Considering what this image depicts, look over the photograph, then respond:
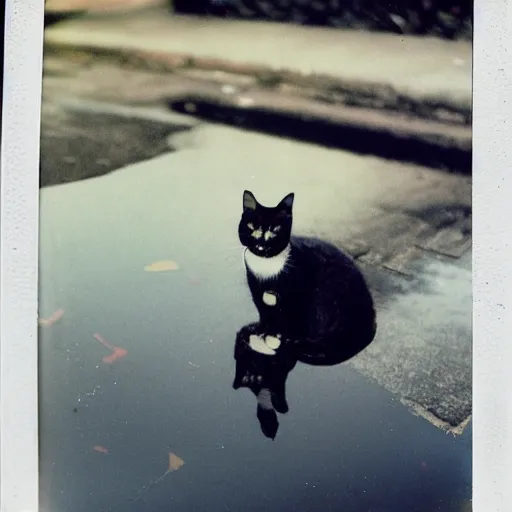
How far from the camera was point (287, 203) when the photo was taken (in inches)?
29.7

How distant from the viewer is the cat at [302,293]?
749 millimetres

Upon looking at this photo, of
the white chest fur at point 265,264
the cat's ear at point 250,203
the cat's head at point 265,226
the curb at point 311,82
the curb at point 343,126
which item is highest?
the curb at point 311,82

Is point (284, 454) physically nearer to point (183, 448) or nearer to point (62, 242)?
point (183, 448)

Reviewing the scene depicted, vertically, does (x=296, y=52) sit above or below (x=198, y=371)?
above

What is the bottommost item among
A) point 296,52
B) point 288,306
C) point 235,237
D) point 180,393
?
point 180,393

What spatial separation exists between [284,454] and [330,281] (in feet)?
1.04

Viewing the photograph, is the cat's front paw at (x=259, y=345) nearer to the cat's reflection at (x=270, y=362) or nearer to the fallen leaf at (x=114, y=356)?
the cat's reflection at (x=270, y=362)

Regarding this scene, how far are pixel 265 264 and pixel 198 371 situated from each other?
22 centimetres

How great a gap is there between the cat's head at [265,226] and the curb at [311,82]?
0.68 feet

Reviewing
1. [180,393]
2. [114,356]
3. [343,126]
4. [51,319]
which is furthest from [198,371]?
[343,126]

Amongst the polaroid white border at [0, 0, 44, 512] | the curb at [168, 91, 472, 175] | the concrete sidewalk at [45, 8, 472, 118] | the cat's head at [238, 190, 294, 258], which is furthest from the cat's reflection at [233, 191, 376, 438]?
the polaroid white border at [0, 0, 44, 512]

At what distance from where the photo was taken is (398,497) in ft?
2.46
